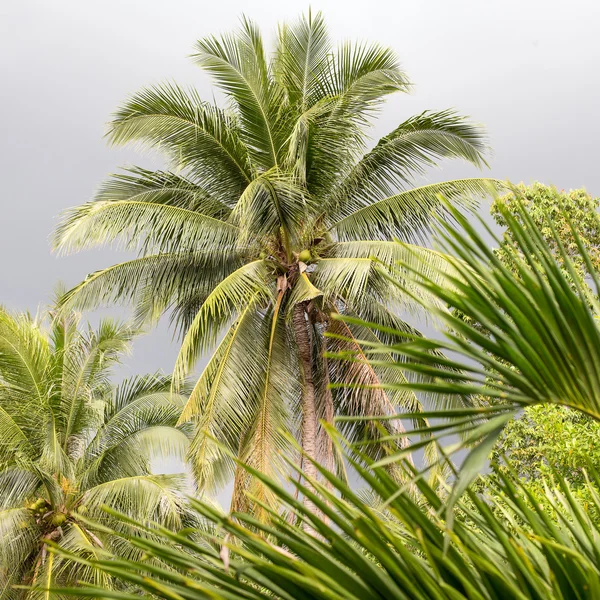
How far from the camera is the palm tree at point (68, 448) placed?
12.0 m

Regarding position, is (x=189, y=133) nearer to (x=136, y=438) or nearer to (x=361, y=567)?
(x=136, y=438)

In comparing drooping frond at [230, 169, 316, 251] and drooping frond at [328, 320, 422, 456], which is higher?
drooping frond at [230, 169, 316, 251]

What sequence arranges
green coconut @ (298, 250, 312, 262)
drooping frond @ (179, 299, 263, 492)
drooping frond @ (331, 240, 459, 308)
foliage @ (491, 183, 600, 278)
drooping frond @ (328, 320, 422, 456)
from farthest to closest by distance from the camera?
foliage @ (491, 183, 600, 278)
green coconut @ (298, 250, 312, 262)
drooping frond @ (328, 320, 422, 456)
drooping frond @ (331, 240, 459, 308)
drooping frond @ (179, 299, 263, 492)

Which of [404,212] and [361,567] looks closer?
[361,567]

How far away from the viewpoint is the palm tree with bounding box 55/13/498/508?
464 inches

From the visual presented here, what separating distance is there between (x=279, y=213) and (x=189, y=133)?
2399mm

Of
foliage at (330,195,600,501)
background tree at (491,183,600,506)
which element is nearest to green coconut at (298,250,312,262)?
background tree at (491,183,600,506)

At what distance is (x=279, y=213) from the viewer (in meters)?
11.8

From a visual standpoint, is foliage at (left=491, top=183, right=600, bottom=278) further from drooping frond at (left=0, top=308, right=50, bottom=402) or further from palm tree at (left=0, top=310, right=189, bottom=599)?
drooping frond at (left=0, top=308, right=50, bottom=402)

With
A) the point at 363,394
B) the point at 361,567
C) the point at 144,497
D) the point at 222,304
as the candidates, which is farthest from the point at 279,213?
the point at 361,567

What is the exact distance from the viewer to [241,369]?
449 inches

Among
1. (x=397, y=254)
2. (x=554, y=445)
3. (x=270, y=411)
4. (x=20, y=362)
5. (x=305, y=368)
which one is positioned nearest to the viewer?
(x=554, y=445)

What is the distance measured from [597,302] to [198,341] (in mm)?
10618

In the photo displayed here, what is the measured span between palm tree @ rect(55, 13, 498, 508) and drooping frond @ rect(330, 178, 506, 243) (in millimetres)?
24
